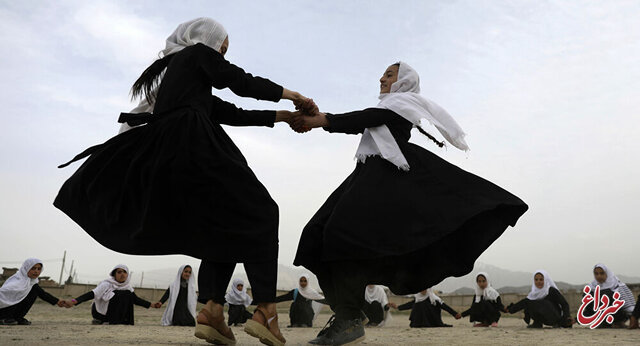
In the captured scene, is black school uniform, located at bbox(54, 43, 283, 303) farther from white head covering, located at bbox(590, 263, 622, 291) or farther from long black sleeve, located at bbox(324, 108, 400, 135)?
white head covering, located at bbox(590, 263, 622, 291)

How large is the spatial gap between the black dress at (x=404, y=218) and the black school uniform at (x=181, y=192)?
0.54 meters

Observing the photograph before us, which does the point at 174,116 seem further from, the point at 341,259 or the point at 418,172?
the point at 418,172

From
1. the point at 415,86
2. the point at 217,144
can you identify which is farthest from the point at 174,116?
the point at 415,86

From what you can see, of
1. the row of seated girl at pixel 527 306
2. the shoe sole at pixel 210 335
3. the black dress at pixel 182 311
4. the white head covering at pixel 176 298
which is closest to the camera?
the shoe sole at pixel 210 335

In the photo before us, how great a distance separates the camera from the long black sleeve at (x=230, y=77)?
302 centimetres

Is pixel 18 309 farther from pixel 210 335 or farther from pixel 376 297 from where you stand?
pixel 376 297

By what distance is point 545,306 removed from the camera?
32.1 feet

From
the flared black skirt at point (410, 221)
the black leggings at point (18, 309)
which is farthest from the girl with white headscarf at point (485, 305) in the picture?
the black leggings at point (18, 309)

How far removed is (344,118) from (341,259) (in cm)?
107

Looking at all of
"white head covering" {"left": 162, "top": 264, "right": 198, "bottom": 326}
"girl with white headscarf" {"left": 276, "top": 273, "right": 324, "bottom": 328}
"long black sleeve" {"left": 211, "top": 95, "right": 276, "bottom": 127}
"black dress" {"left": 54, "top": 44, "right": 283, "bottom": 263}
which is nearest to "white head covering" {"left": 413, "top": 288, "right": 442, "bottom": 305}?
"girl with white headscarf" {"left": 276, "top": 273, "right": 324, "bottom": 328}

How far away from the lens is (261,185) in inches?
115

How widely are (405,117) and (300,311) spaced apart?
858 cm

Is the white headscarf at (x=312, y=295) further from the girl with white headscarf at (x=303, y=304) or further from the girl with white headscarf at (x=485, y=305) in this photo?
the girl with white headscarf at (x=485, y=305)

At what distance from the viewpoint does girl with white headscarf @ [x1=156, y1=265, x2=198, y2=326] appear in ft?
31.2
